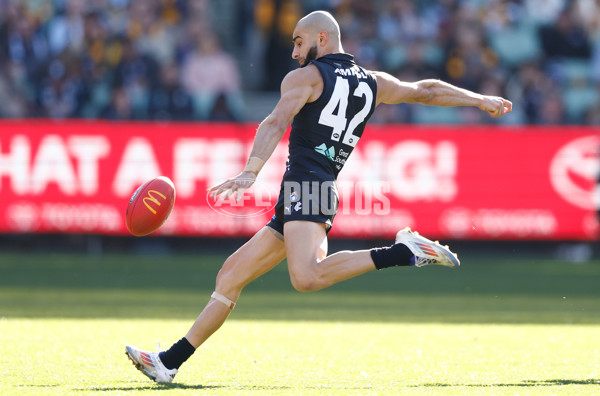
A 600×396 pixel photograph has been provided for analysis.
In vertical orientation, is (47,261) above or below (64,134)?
below

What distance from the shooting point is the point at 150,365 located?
653 cm

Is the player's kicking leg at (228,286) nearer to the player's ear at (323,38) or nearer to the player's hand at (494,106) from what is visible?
the player's ear at (323,38)

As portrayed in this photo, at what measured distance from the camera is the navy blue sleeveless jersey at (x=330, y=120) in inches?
262

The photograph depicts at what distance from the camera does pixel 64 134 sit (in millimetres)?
16250

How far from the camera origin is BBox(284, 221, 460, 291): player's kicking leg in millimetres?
6395

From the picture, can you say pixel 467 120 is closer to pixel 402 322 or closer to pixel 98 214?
pixel 98 214

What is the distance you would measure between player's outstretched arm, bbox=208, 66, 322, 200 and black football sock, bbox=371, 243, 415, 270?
93 centimetres

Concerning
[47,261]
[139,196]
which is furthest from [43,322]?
[47,261]

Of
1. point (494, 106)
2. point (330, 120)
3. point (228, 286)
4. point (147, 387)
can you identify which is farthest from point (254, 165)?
point (494, 106)

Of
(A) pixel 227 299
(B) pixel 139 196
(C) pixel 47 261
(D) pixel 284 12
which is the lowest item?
(C) pixel 47 261

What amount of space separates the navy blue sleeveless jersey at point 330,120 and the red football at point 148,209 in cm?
101

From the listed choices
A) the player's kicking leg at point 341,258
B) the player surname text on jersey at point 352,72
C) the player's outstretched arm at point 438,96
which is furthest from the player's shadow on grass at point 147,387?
the player's outstretched arm at point 438,96

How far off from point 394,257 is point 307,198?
2.18 ft

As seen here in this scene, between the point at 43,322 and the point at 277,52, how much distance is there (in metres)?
10.9
